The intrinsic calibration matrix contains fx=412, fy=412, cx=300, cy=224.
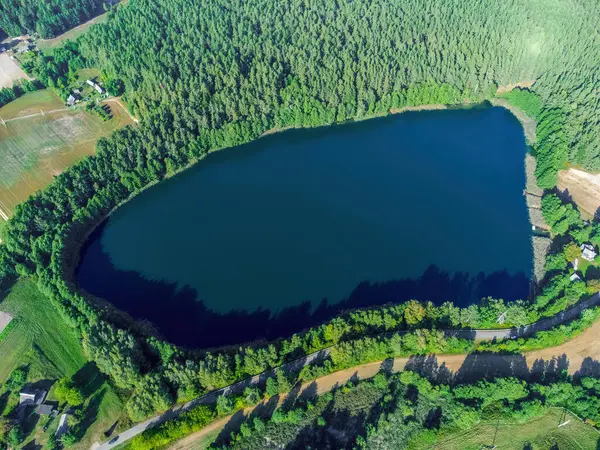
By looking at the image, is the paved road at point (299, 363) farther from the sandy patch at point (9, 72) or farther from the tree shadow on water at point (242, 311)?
the sandy patch at point (9, 72)

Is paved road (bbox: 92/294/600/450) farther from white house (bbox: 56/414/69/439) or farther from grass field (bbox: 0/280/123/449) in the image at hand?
white house (bbox: 56/414/69/439)

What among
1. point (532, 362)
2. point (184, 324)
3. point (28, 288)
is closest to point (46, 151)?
point (28, 288)

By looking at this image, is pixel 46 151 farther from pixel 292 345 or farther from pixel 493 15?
pixel 493 15

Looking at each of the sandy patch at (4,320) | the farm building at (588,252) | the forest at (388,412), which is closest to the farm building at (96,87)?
the sandy patch at (4,320)

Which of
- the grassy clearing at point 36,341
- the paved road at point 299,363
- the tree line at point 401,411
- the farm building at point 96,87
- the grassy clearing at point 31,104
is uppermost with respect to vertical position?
the farm building at point 96,87

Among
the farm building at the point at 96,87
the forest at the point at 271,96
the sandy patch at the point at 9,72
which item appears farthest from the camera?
the sandy patch at the point at 9,72

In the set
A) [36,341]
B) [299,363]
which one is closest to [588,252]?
Result: [299,363]
